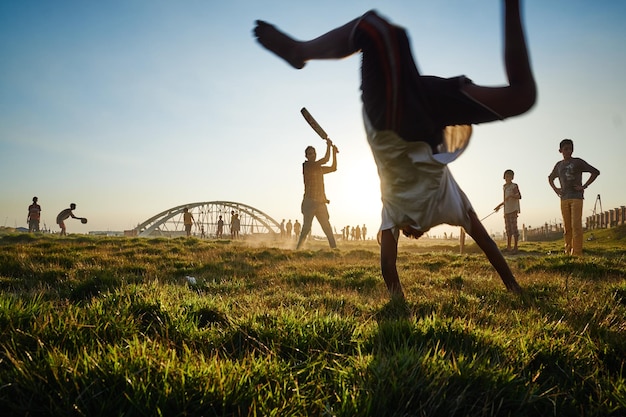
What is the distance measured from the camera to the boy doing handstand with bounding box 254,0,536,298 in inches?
76.5

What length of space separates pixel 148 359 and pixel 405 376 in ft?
3.55

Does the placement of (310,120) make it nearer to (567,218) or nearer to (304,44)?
(304,44)

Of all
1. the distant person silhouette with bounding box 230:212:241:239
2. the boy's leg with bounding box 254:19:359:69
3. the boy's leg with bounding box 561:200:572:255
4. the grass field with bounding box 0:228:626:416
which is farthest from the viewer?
the distant person silhouette with bounding box 230:212:241:239

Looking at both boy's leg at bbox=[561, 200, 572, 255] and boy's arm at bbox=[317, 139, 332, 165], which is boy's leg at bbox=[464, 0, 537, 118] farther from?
boy's leg at bbox=[561, 200, 572, 255]

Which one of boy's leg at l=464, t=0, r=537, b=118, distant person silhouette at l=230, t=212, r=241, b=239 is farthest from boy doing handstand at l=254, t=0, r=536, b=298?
distant person silhouette at l=230, t=212, r=241, b=239

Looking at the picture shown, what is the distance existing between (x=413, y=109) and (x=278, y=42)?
0.98m

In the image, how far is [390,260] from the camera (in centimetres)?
345

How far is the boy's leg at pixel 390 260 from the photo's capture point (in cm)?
338

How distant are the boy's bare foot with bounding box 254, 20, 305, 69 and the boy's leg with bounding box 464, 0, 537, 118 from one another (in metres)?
1.10

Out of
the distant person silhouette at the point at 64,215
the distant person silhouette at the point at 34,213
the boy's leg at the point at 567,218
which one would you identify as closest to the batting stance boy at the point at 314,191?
the boy's leg at the point at 567,218

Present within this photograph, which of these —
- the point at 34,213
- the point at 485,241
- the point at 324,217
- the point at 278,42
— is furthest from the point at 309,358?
the point at 34,213

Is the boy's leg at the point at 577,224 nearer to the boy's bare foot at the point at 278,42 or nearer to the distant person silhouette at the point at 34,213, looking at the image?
the boy's bare foot at the point at 278,42

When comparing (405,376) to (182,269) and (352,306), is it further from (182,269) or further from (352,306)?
(182,269)

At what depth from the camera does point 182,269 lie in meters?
5.83
